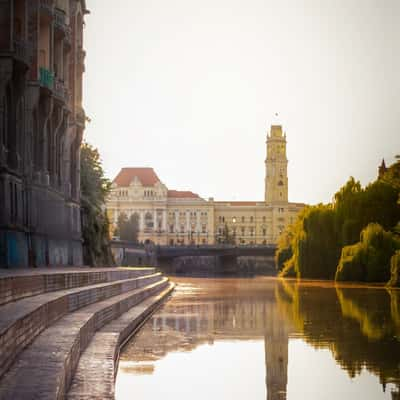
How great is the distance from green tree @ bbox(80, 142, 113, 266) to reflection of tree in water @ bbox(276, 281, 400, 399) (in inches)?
718

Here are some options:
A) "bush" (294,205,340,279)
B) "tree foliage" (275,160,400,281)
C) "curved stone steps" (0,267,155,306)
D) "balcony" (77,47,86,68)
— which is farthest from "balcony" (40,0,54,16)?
"bush" (294,205,340,279)

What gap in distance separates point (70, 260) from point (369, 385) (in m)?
31.7

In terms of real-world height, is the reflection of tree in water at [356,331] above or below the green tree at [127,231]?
below

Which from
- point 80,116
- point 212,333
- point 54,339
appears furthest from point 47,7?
point 54,339

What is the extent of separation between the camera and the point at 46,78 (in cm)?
3569

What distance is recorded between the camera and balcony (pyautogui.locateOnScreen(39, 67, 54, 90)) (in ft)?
115

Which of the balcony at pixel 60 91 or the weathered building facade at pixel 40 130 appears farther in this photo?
the balcony at pixel 60 91

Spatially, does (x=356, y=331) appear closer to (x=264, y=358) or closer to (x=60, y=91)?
(x=264, y=358)

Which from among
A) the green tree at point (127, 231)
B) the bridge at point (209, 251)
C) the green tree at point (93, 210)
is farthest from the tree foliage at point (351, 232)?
the green tree at point (127, 231)

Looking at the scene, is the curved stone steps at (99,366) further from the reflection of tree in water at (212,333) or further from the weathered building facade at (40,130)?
the weathered building facade at (40,130)

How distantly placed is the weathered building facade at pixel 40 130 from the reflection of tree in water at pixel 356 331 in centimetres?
911

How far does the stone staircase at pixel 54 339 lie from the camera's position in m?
9.27

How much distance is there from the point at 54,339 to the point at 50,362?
6.28 feet

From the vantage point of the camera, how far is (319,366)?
1477cm
